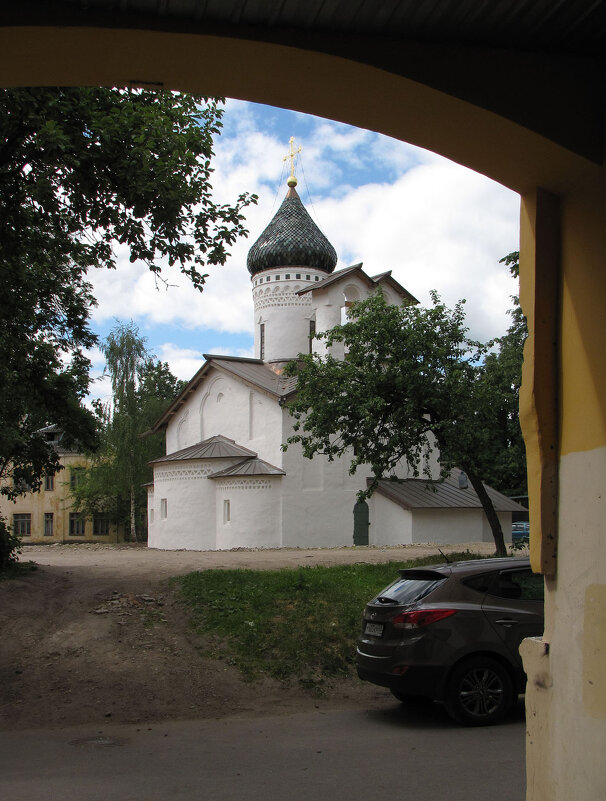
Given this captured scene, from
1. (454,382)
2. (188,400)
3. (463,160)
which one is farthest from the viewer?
(188,400)

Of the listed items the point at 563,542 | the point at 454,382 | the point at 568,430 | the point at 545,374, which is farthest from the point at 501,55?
the point at 454,382

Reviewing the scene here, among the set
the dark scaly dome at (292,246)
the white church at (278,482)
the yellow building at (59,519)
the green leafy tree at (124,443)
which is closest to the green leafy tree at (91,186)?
the white church at (278,482)

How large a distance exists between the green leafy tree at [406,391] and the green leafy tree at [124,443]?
30.0 m

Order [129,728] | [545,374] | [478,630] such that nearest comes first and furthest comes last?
1. [545,374]
2. [478,630]
3. [129,728]

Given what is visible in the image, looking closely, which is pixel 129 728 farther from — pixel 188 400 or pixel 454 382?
pixel 188 400

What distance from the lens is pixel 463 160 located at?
14.2 ft

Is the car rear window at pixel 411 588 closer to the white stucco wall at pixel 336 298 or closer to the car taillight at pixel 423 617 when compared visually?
Result: the car taillight at pixel 423 617

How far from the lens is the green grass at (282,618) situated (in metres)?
11.1

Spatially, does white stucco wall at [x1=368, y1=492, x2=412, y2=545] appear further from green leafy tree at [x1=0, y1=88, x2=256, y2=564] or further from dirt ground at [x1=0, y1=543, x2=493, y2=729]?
green leafy tree at [x1=0, y1=88, x2=256, y2=564]

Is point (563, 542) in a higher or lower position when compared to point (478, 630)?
higher

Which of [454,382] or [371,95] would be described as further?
[454,382]

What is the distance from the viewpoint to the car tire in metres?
7.94

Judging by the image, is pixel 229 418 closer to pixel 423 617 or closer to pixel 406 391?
pixel 406 391

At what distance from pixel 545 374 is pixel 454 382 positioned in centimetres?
1475
